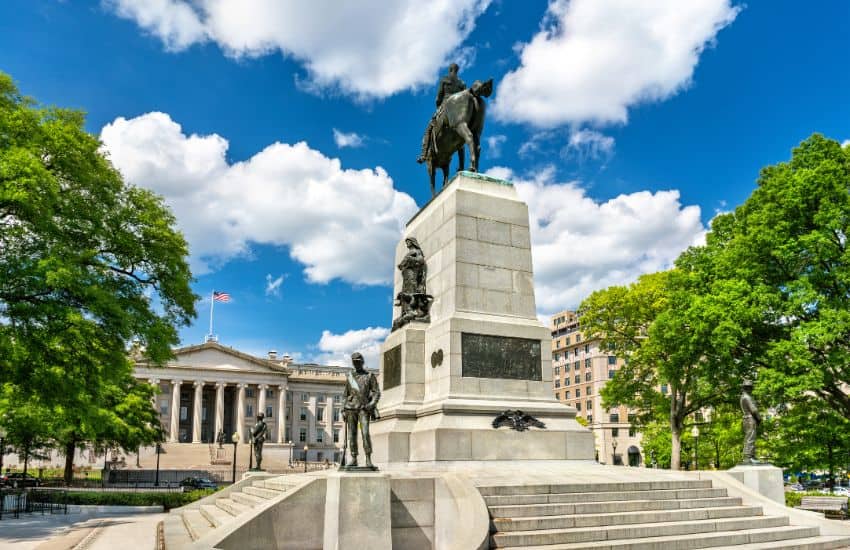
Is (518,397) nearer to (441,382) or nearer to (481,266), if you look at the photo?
(441,382)

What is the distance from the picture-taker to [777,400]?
26.0 metres

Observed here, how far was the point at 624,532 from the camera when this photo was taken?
460 inches

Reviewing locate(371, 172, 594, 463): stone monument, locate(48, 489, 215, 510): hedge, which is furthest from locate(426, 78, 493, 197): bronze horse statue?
locate(48, 489, 215, 510): hedge

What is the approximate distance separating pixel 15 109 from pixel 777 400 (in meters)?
30.3

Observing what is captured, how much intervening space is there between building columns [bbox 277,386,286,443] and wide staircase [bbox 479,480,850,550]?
3915 inches

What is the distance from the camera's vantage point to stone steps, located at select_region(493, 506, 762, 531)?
11375mm

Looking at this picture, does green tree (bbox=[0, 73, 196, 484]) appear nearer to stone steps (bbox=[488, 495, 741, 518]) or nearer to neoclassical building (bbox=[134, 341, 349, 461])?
stone steps (bbox=[488, 495, 741, 518])

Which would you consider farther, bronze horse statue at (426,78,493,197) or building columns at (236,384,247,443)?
building columns at (236,384,247,443)

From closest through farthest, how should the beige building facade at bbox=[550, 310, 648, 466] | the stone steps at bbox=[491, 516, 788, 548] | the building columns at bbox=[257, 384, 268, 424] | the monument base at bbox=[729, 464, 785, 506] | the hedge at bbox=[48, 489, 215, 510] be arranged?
the stone steps at bbox=[491, 516, 788, 548] < the monument base at bbox=[729, 464, 785, 506] < the hedge at bbox=[48, 489, 215, 510] < the beige building facade at bbox=[550, 310, 648, 466] < the building columns at bbox=[257, 384, 268, 424]

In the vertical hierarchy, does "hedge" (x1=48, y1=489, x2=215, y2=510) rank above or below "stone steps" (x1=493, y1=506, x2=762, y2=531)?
below

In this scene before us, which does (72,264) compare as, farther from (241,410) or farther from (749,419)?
(241,410)

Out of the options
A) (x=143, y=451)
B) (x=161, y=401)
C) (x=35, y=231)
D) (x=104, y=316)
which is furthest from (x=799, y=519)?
(x=161, y=401)

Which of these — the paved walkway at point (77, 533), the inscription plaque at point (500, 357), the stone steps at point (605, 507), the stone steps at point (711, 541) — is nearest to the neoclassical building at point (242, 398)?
the paved walkway at point (77, 533)

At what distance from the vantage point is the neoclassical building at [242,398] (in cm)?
10181
